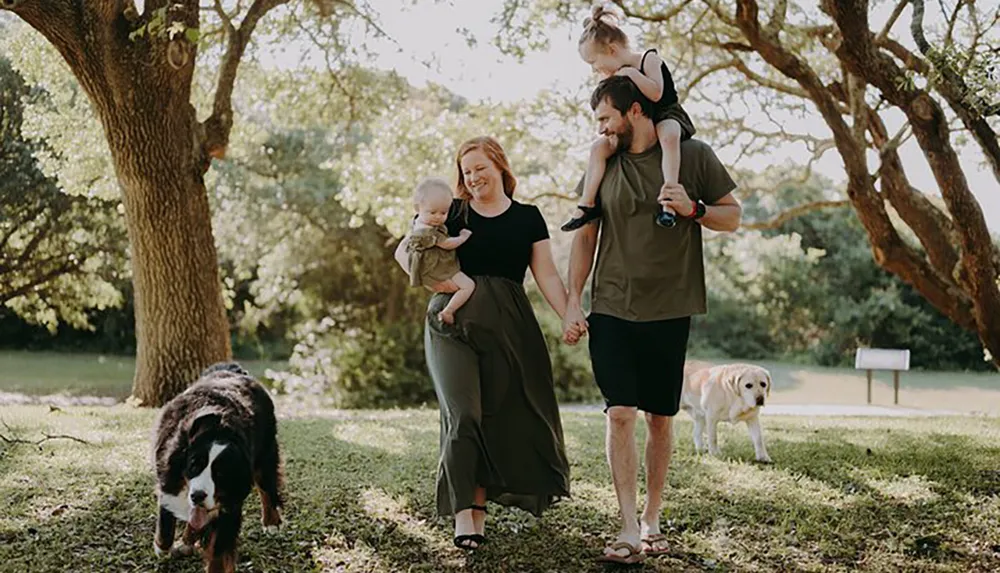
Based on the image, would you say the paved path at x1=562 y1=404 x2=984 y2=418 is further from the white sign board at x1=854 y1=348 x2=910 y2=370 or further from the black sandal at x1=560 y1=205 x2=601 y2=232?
the black sandal at x1=560 y1=205 x2=601 y2=232

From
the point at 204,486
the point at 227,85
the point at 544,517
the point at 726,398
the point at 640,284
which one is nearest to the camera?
the point at 204,486

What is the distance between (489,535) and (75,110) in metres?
10.8

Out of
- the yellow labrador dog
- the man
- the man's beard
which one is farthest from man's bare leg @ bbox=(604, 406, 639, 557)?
the yellow labrador dog

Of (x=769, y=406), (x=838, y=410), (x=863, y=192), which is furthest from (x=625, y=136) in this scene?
(x=769, y=406)

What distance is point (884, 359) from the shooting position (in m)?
17.8

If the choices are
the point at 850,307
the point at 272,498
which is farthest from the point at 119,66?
the point at 850,307

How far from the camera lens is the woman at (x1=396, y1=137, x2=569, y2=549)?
14.5ft

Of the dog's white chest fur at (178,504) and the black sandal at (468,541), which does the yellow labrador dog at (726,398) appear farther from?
the dog's white chest fur at (178,504)

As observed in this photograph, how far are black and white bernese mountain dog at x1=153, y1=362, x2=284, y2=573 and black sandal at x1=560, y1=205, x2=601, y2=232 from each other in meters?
1.68

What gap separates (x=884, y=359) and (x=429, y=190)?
1535 centimetres

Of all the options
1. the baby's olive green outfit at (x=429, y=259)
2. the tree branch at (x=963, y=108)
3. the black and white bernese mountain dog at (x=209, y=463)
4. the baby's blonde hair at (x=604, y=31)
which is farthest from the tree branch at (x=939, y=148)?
the black and white bernese mountain dog at (x=209, y=463)

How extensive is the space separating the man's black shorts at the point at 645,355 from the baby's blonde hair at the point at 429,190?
92cm

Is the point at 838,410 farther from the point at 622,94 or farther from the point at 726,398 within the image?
the point at 622,94

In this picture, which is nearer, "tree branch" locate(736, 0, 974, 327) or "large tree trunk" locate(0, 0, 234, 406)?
"large tree trunk" locate(0, 0, 234, 406)
